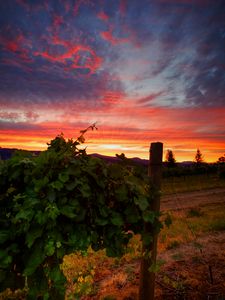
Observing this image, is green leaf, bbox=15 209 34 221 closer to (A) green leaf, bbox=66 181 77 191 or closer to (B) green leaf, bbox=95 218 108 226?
(A) green leaf, bbox=66 181 77 191

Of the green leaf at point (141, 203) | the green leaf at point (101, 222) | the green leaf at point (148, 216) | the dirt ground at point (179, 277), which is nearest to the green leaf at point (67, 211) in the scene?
the green leaf at point (101, 222)

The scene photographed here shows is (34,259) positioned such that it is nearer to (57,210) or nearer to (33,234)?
(33,234)

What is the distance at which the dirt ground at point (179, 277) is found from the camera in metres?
5.11

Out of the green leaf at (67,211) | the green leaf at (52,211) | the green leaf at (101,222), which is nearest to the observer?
the green leaf at (52,211)

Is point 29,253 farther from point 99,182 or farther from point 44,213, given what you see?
point 99,182

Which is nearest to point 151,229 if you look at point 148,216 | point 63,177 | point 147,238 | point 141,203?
point 147,238

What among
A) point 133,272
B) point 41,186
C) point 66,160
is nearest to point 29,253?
point 41,186

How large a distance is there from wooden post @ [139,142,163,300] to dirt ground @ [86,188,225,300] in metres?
0.26

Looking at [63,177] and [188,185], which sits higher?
[63,177]

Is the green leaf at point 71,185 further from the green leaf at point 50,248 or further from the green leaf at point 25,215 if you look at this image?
the green leaf at point 50,248

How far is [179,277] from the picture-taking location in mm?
5727

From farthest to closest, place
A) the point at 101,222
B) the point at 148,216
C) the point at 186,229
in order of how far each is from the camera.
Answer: the point at 186,229 < the point at 148,216 < the point at 101,222

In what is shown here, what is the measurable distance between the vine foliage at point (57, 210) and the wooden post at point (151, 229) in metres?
0.47

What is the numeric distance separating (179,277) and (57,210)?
400 cm
